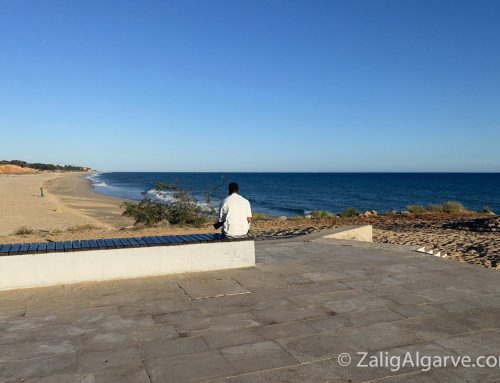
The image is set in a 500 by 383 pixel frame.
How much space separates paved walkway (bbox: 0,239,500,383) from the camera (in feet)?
11.1

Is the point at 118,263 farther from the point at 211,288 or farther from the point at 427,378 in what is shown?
the point at 427,378

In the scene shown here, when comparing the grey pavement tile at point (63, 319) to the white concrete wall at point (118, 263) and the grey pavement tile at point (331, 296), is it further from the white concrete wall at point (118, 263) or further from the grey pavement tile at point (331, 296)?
the grey pavement tile at point (331, 296)

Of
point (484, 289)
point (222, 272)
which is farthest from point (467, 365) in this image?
point (222, 272)

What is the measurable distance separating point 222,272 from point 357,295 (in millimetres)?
2075

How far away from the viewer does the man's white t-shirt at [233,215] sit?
6.70 metres

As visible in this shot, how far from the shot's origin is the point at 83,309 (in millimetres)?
4848

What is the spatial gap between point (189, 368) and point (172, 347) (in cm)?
46

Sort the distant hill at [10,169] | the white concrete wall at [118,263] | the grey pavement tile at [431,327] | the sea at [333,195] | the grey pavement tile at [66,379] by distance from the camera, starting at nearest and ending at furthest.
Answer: the grey pavement tile at [66,379] < the grey pavement tile at [431,327] < the white concrete wall at [118,263] < the sea at [333,195] < the distant hill at [10,169]

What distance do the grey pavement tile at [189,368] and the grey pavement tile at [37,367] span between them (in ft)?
2.04

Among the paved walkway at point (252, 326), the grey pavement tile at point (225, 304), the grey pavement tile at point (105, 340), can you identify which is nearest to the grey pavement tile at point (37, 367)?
the paved walkway at point (252, 326)

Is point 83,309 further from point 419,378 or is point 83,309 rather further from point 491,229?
point 491,229

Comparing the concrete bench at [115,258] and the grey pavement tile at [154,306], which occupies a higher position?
the concrete bench at [115,258]

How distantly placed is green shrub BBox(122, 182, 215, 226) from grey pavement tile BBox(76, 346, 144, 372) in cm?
1330

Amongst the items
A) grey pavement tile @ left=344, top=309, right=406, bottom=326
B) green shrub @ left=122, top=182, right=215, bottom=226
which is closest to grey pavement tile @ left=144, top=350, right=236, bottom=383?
grey pavement tile @ left=344, top=309, right=406, bottom=326
